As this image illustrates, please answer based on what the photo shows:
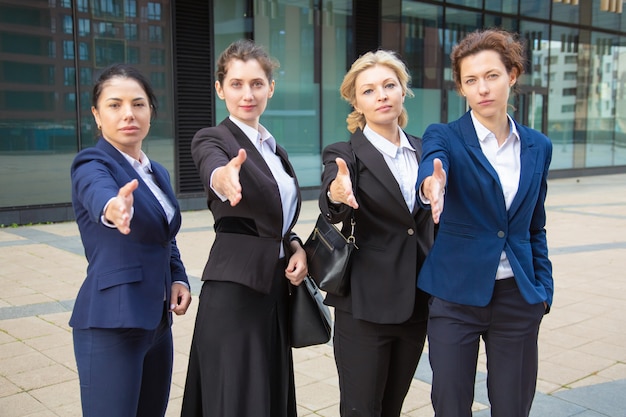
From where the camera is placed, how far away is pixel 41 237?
9.59m

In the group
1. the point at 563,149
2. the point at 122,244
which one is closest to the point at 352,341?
the point at 122,244

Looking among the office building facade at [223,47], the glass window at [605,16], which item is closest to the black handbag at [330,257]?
the office building facade at [223,47]

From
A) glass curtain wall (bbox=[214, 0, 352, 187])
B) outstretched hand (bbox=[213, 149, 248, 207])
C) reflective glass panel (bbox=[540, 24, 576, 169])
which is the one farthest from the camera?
reflective glass panel (bbox=[540, 24, 576, 169])

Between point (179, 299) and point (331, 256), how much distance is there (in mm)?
641

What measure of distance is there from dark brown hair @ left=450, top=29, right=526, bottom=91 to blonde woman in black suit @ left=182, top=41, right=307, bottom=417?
0.82 m

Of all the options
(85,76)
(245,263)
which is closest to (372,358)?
(245,263)

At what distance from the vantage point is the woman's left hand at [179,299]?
261cm

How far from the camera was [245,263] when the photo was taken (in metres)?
2.67

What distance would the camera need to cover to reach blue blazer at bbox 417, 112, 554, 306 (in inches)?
100

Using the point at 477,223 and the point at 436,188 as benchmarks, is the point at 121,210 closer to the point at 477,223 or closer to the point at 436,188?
the point at 436,188

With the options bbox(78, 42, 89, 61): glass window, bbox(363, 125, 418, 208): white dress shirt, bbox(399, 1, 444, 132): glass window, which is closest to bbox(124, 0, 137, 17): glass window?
bbox(78, 42, 89, 61): glass window

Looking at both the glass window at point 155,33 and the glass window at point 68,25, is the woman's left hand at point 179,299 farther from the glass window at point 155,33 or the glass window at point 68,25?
the glass window at point 155,33

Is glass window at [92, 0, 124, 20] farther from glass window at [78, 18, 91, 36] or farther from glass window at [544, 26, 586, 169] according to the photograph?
glass window at [544, 26, 586, 169]

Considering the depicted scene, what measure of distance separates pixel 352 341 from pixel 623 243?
25.3 feet
